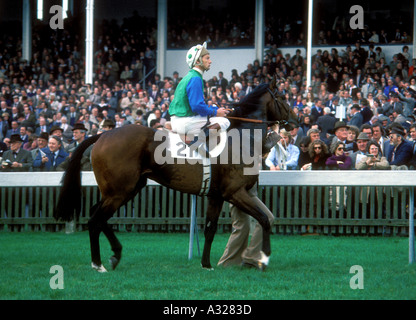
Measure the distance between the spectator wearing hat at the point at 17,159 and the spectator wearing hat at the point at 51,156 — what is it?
0.61 ft

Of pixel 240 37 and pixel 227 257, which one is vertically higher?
pixel 240 37

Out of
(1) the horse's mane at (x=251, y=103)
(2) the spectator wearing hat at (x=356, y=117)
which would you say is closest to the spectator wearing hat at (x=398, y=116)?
(2) the spectator wearing hat at (x=356, y=117)

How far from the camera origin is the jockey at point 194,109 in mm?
7250

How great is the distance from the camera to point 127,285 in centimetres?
623

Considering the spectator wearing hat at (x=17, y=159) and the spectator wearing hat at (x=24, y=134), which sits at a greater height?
the spectator wearing hat at (x=24, y=134)

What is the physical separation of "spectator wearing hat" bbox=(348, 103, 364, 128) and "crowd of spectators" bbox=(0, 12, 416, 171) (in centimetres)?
2

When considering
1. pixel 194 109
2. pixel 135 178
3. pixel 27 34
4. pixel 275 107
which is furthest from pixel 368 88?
pixel 27 34

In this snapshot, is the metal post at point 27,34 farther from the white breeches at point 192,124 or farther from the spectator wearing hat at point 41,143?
the white breeches at point 192,124

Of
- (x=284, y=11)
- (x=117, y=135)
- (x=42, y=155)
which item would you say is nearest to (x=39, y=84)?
(x=284, y=11)

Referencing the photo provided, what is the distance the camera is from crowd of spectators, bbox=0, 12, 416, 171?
1195 centimetres

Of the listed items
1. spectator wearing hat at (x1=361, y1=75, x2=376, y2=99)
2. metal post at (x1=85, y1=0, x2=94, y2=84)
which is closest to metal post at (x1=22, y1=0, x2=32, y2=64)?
metal post at (x1=85, y1=0, x2=94, y2=84)

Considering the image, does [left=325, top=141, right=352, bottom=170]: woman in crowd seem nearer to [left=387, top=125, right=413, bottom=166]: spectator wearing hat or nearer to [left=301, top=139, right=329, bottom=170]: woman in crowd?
[left=301, top=139, right=329, bottom=170]: woman in crowd

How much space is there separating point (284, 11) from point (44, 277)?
65.7 feet
